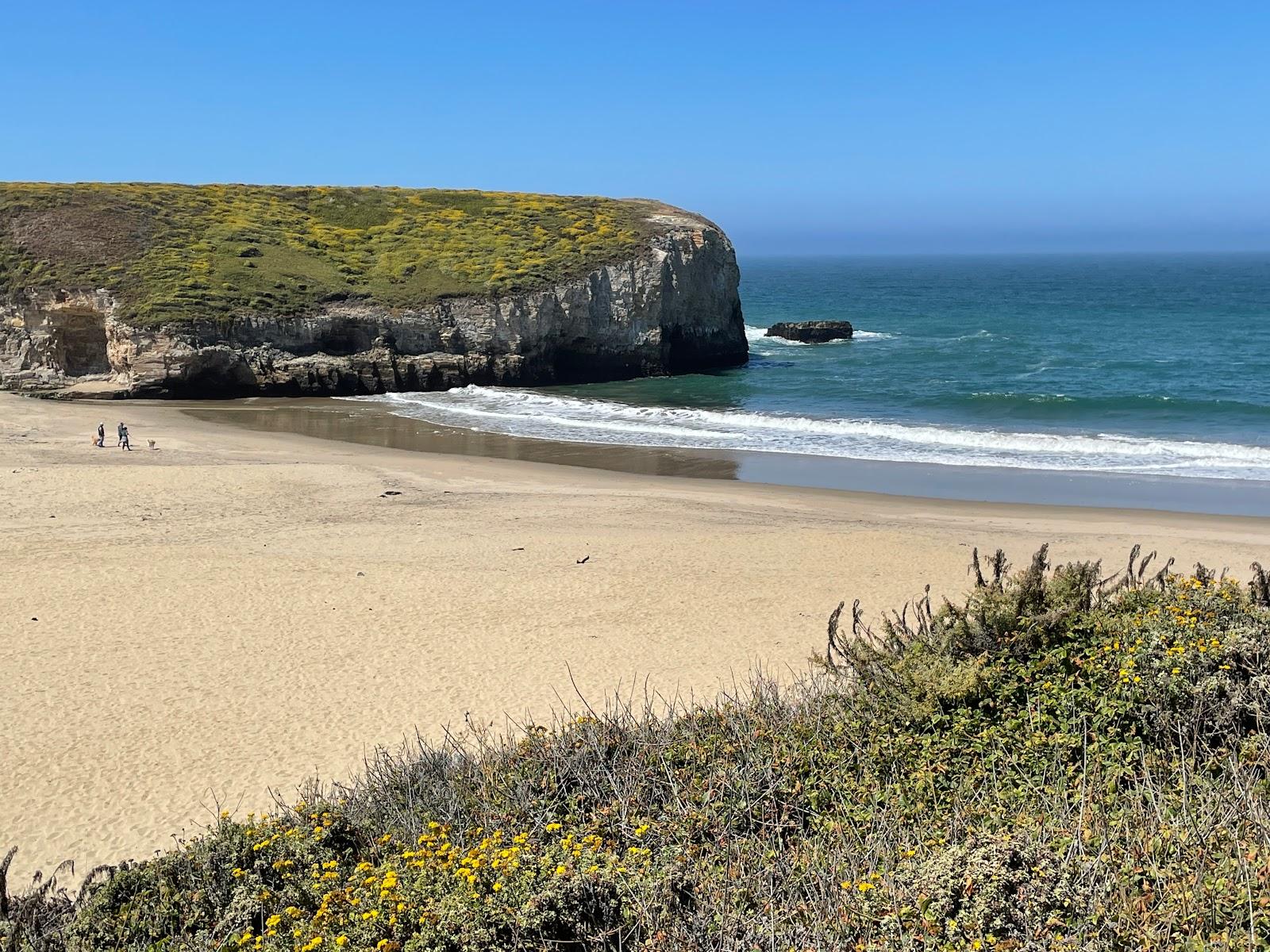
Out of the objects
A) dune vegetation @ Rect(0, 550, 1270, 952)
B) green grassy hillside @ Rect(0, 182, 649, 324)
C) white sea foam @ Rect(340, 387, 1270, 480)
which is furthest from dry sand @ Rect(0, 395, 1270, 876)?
green grassy hillside @ Rect(0, 182, 649, 324)

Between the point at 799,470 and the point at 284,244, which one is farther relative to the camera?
the point at 284,244

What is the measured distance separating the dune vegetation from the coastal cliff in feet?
106

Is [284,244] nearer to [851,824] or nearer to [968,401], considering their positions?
[968,401]

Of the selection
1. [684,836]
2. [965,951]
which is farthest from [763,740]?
[965,951]

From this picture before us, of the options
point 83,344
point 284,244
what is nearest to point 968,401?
point 284,244

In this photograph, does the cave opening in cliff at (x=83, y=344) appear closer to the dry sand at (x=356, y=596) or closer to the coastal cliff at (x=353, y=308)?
the coastal cliff at (x=353, y=308)

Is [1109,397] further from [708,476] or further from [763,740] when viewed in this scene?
[763,740]

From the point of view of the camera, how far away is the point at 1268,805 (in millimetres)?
5352

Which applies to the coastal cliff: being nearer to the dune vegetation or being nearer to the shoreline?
the shoreline

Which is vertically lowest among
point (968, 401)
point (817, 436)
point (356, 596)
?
point (356, 596)

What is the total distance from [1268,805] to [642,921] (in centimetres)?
331

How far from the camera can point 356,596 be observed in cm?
1455

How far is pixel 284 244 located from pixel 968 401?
29660 mm

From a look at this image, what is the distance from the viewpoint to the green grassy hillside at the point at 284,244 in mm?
38594
